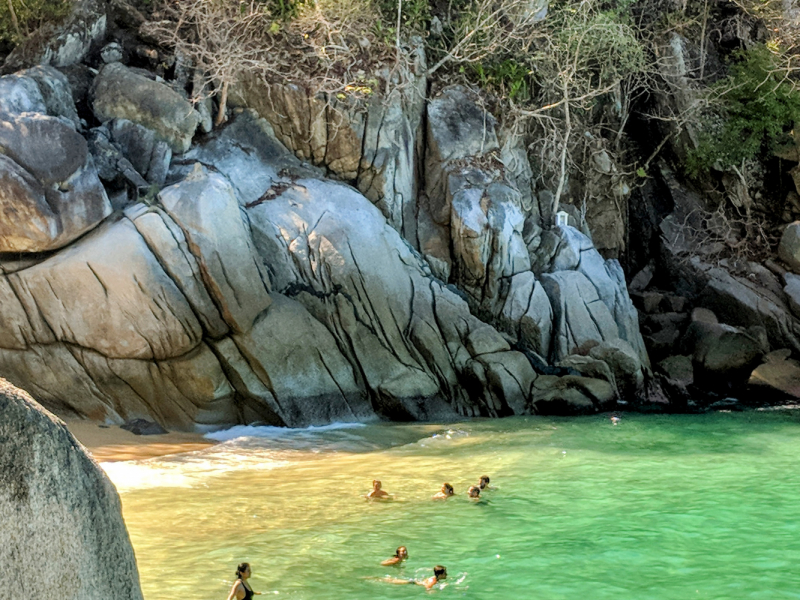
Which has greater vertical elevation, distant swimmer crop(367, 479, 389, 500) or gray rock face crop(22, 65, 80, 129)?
gray rock face crop(22, 65, 80, 129)

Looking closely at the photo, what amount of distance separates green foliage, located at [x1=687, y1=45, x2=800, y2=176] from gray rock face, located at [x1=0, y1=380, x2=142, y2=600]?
22.1 m

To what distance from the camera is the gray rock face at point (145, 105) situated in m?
15.1

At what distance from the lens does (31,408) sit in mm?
3252

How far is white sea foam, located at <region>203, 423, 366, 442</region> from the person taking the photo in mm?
12875

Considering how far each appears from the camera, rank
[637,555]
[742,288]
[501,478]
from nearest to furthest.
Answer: [637,555]
[501,478]
[742,288]

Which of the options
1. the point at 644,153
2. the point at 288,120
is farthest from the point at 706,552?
the point at 644,153

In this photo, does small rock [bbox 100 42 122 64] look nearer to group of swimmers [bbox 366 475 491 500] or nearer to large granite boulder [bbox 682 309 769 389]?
group of swimmers [bbox 366 475 491 500]

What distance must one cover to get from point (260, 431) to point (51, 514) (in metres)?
10.1

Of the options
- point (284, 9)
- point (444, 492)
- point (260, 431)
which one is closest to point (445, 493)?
point (444, 492)

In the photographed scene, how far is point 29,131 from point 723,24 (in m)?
20.5

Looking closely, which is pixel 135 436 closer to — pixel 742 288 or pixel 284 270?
pixel 284 270

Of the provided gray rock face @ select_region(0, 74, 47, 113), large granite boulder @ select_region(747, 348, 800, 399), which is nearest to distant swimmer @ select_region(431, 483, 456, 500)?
gray rock face @ select_region(0, 74, 47, 113)

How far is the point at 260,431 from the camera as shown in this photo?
13.2m

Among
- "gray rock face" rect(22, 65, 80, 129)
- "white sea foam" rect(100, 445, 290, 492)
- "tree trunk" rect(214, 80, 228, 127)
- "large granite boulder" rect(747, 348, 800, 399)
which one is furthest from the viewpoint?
"large granite boulder" rect(747, 348, 800, 399)
